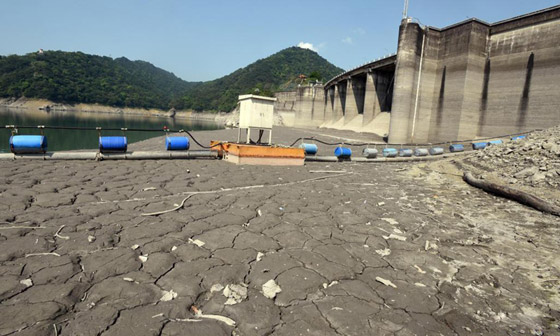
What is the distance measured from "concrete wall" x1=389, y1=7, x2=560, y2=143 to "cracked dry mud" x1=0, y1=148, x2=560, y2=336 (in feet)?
83.8

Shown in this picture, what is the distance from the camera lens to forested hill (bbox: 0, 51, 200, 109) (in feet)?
371

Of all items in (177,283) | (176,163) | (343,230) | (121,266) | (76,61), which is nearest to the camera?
(177,283)

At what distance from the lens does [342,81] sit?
59.8m

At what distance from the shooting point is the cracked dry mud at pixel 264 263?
2.52 metres

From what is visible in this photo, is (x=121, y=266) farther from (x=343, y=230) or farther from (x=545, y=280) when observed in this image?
(x=545, y=280)

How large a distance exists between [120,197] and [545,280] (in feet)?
22.9

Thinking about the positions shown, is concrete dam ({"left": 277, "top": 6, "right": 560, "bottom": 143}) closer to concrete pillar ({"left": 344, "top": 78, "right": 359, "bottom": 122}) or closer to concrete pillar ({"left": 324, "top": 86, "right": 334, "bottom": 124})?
concrete pillar ({"left": 344, "top": 78, "right": 359, "bottom": 122})

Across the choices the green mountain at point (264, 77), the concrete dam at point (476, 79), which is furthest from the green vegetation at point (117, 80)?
the concrete dam at point (476, 79)

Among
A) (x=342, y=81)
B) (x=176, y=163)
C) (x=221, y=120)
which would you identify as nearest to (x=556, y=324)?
(x=176, y=163)

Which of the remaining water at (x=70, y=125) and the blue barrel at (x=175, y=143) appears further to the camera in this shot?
the remaining water at (x=70, y=125)

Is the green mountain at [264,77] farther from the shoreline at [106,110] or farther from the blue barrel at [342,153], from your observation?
the blue barrel at [342,153]

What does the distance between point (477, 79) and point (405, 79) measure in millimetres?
6771

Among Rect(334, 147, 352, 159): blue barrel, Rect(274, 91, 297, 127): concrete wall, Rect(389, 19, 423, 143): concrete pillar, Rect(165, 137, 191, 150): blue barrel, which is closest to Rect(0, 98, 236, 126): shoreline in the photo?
Rect(274, 91, 297, 127): concrete wall

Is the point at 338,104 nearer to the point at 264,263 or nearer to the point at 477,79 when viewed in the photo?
the point at 477,79
